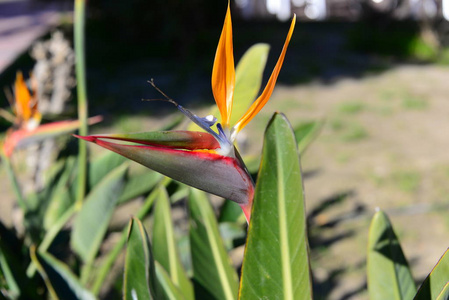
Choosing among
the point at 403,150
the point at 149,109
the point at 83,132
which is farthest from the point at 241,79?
the point at 149,109

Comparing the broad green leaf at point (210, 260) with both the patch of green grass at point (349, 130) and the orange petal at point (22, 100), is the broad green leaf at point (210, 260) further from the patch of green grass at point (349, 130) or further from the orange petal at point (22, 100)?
the patch of green grass at point (349, 130)

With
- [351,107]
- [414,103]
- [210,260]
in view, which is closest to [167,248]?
[210,260]

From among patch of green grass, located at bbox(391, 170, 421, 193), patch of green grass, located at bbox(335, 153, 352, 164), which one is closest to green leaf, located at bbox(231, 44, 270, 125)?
patch of green grass, located at bbox(391, 170, 421, 193)

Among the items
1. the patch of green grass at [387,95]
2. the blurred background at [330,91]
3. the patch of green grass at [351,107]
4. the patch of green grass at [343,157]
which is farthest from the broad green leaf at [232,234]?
the patch of green grass at [387,95]

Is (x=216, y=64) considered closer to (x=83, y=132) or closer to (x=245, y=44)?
(x=83, y=132)

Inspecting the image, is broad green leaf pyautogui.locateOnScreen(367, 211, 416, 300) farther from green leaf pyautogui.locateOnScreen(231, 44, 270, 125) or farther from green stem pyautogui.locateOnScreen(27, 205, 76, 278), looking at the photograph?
green stem pyautogui.locateOnScreen(27, 205, 76, 278)
